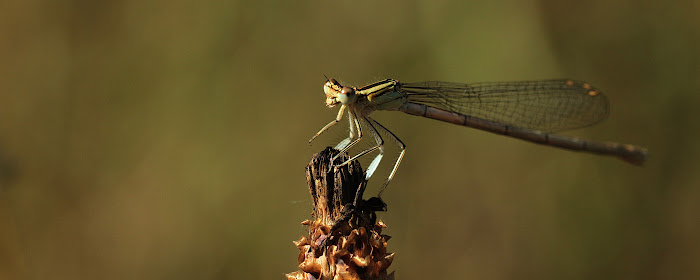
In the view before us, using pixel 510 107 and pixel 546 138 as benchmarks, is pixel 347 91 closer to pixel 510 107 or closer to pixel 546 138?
pixel 510 107

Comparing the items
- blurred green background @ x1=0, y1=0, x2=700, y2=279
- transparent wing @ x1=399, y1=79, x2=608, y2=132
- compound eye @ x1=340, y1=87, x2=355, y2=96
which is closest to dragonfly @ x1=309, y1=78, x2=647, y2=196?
transparent wing @ x1=399, y1=79, x2=608, y2=132

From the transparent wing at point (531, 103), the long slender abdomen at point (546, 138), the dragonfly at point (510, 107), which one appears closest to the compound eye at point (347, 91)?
the dragonfly at point (510, 107)

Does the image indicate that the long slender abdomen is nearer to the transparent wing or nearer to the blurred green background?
the transparent wing

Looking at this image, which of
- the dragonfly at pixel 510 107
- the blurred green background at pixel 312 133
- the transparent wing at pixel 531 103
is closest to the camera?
the dragonfly at pixel 510 107

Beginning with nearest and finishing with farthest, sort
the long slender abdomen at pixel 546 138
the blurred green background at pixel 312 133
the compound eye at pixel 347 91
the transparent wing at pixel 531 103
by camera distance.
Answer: the compound eye at pixel 347 91, the long slender abdomen at pixel 546 138, the transparent wing at pixel 531 103, the blurred green background at pixel 312 133

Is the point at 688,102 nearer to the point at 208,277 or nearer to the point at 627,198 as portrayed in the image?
the point at 627,198

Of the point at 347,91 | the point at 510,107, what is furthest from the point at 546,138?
the point at 347,91

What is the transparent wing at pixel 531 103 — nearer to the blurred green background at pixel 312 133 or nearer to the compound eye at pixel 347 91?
the blurred green background at pixel 312 133

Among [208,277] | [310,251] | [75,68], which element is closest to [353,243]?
[310,251]
